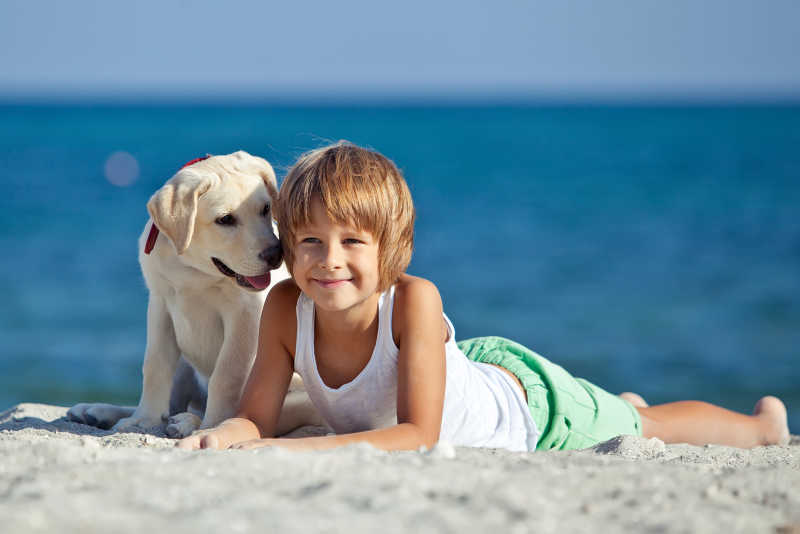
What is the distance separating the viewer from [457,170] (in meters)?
32.9

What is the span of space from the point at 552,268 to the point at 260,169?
36.7ft

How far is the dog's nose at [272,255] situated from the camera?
352 cm

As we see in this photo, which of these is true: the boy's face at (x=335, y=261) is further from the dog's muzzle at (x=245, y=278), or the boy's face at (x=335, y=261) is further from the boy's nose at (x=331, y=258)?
the dog's muzzle at (x=245, y=278)

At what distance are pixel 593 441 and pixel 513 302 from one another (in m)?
8.31

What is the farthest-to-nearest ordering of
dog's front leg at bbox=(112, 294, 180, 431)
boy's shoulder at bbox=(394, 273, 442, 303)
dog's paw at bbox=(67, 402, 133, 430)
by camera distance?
1. dog's paw at bbox=(67, 402, 133, 430)
2. dog's front leg at bbox=(112, 294, 180, 431)
3. boy's shoulder at bbox=(394, 273, 442, 303)

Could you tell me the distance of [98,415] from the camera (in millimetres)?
4031

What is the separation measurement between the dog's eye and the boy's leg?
213 centimetres

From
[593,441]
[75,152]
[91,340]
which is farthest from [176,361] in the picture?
[75,152]

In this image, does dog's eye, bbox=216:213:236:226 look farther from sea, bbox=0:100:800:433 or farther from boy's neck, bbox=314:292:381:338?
boy's neck, bbox=314:292:381:338

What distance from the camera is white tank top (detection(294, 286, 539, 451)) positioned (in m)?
3.33

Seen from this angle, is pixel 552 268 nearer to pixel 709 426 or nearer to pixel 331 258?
pixel 709 426

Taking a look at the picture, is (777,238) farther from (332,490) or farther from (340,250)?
(332,490)

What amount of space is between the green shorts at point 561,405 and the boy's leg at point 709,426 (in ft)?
0.62

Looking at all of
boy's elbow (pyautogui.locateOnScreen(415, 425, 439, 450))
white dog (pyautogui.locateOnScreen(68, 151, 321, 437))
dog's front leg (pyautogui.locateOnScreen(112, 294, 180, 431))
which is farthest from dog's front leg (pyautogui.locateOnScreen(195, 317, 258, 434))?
boy's elbow (pyautogui.locateOnScreen(415, 425, 439, 450))
